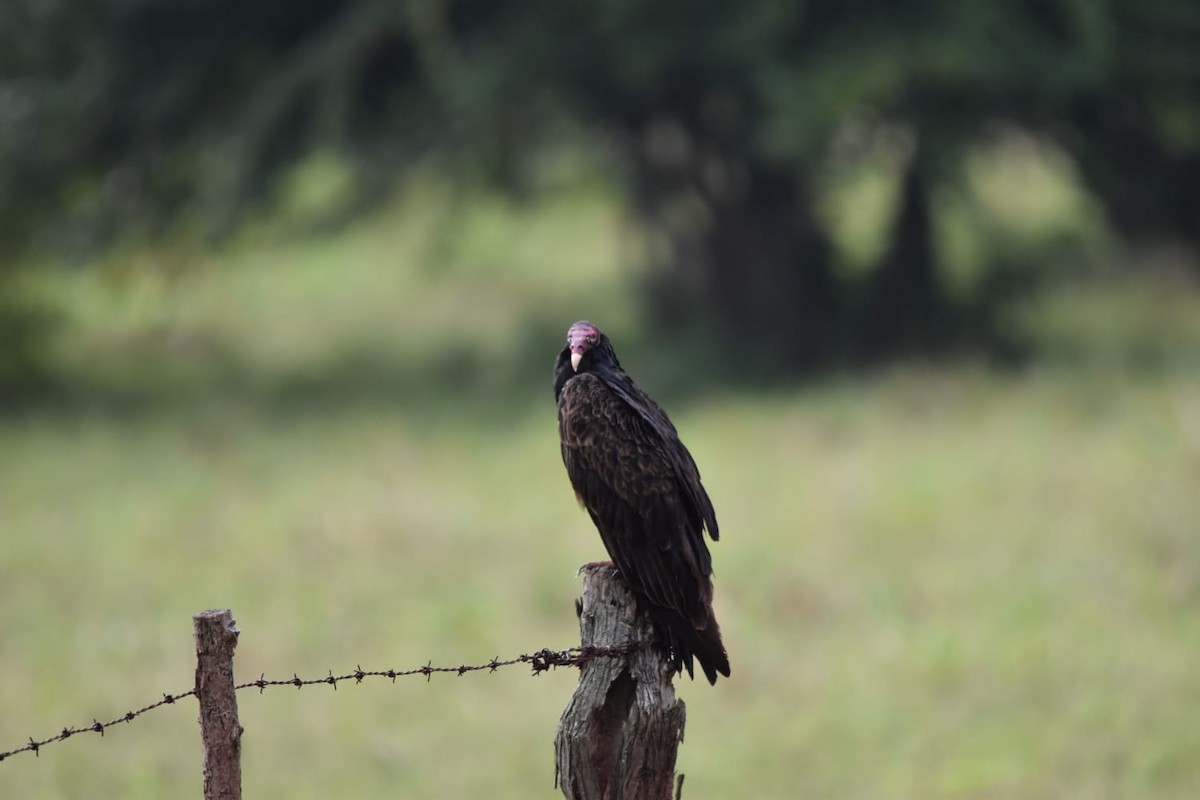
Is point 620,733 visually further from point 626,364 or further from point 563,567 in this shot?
point 626,364

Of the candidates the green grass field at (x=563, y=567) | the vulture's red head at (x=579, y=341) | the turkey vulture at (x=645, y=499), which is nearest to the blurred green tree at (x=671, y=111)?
the green grass field at (x=563, y=567)

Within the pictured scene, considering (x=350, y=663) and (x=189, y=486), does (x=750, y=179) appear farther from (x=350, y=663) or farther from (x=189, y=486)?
(x=350, y=663)

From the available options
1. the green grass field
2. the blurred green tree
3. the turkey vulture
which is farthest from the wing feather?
the blurred green tree

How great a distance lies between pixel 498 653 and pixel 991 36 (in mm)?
7384

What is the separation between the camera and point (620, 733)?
11.7 feet

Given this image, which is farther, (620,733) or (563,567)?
(563,567)

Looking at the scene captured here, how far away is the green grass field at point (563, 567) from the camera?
665 cm

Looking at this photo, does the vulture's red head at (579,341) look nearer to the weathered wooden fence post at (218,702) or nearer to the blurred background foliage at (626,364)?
the weathered wooden fence post at (218,702)

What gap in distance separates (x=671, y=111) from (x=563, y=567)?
7.30 metres

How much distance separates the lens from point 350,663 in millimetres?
7715

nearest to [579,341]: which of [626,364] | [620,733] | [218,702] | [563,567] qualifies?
[620,733]

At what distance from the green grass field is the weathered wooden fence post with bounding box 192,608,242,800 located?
3183 millimetres

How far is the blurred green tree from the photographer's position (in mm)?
12734

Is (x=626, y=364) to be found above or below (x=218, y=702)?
above
